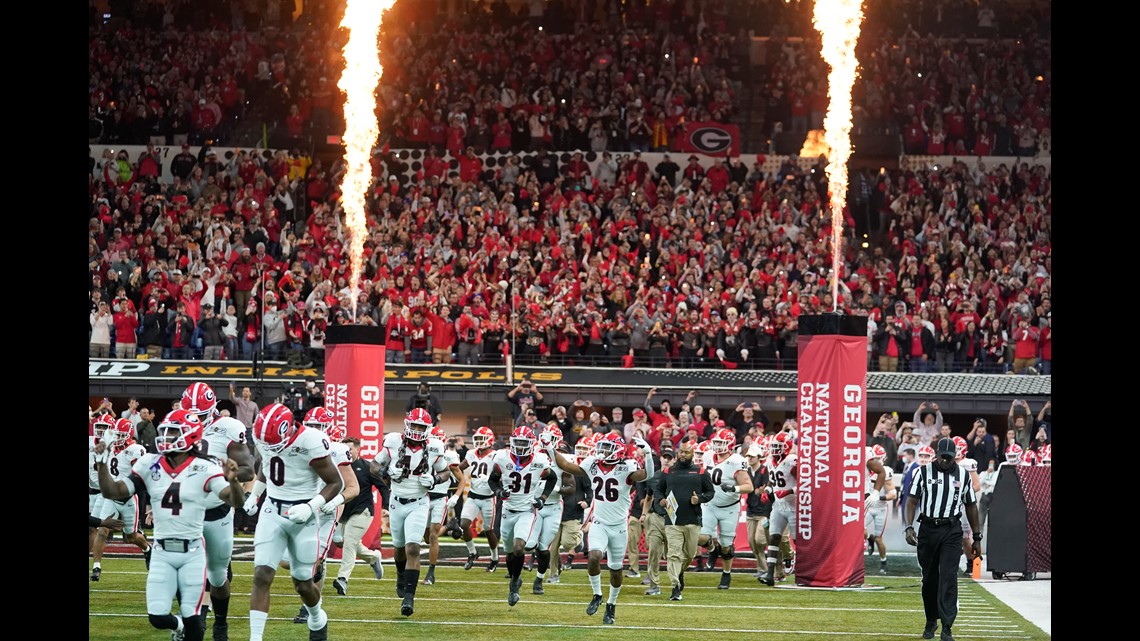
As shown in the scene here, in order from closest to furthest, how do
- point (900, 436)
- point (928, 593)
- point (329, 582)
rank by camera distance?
point (928, 593), point (329, 582), point (900, 436)

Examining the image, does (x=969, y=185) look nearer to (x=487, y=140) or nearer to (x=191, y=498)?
(x=487, y=140)

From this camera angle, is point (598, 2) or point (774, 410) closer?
point (774, 410)

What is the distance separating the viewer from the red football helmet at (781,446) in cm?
1911

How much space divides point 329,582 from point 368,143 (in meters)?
15.3

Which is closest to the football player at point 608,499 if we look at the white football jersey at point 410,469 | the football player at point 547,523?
the football player at point 547,523

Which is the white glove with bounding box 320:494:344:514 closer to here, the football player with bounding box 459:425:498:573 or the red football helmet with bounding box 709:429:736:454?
the football player with bounding box 459:425:498:573

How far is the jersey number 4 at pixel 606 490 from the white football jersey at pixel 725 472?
285 cm

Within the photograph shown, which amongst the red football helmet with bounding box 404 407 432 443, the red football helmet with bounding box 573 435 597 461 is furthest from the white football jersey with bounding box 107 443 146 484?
the red football helmet with bounding box 573 435 597 461

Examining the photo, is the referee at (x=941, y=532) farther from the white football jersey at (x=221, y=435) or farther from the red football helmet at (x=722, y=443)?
the white football jersey at (x=221, y=435)

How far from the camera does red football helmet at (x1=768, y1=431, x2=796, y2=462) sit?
62.7 ft

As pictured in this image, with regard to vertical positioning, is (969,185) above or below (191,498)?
Result: above

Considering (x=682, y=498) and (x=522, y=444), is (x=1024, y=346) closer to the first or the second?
(x=682, y=498)

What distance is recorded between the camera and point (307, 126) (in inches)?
1282

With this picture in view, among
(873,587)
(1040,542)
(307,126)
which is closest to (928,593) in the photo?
(873,587)
